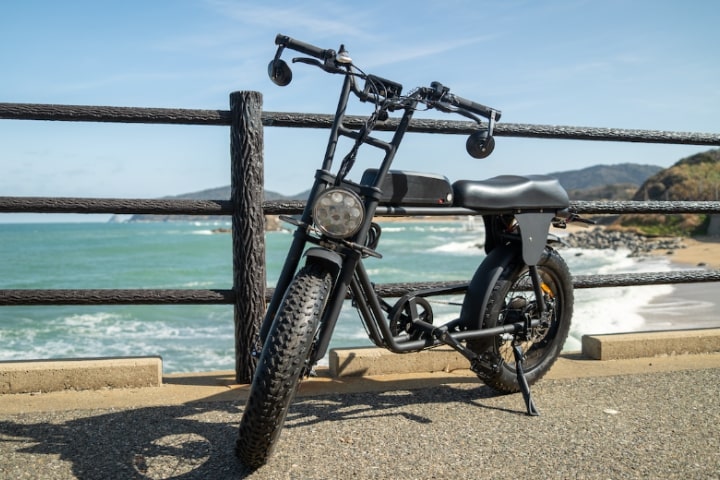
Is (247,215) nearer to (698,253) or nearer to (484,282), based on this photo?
(484,282)

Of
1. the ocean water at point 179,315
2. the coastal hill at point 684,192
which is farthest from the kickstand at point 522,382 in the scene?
the coastal hill at point 684,192

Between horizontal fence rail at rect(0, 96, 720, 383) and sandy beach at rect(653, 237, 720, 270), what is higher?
horizontal fence rail at rect(0, 96, 720, 383)

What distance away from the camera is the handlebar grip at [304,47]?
2.48 metres

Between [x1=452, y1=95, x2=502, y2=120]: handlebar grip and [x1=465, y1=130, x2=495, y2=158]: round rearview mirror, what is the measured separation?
0.26ft

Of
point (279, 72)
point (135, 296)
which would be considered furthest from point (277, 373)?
point (135, 296)

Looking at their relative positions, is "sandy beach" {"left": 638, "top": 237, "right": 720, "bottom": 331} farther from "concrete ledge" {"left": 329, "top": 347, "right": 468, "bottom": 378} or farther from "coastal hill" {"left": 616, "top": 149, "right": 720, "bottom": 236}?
"coastal hill" {"left": 616, "top": 149, "right": 720, "bottom": 236}

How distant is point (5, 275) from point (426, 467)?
27.4 metres

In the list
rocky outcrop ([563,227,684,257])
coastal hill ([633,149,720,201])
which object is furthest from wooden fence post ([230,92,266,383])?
coastal hill ([633,149,720,201])

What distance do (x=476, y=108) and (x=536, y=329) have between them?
116 cm

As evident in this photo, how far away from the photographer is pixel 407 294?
2939mm

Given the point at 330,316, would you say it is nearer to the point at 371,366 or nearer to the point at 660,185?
the point at 371,366

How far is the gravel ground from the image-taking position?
A: 2.33 meters

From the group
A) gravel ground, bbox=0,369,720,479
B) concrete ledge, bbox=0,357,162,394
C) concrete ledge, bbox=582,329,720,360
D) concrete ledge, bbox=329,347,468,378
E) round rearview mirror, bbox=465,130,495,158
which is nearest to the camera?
gravel ground, bbox=0,369,720,479

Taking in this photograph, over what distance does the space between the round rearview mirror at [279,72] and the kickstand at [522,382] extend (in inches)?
64.7
